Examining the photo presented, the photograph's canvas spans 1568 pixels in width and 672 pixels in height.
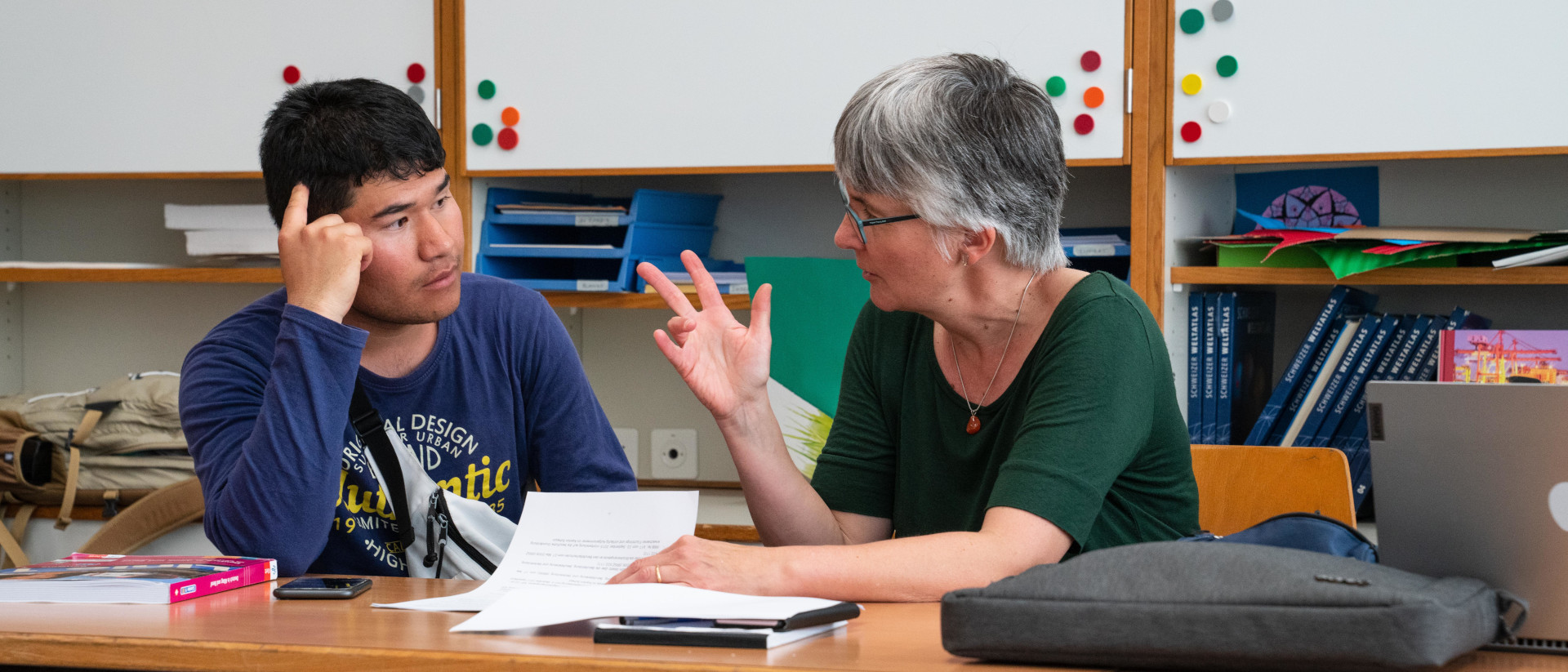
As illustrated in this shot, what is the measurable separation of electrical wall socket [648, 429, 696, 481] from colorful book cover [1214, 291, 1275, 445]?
3.48 ft

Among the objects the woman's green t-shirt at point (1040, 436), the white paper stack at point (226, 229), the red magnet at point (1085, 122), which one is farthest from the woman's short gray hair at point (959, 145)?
the white paper stack at point (226, 229)

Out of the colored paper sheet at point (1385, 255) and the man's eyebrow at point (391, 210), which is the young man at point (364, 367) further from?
the colored paper sheet at point (1385, 255)

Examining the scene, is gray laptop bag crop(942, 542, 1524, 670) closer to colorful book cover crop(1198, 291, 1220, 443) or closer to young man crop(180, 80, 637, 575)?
young man crop(180, 80, 637, 575)

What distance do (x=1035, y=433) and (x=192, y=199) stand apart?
230cm

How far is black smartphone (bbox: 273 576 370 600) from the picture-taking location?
1.05 meters

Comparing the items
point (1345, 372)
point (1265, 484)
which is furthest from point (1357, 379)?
point (1265, 484)

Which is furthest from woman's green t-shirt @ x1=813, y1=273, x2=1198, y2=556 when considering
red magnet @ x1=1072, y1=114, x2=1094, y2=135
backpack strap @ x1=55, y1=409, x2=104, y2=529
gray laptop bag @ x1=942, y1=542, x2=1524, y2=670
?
backpack strap @ x1=55, y1=409, x2=104, y2=529

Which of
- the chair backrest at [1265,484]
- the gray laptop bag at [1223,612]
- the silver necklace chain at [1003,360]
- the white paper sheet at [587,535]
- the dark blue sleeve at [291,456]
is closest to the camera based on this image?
the gray laptop bag at [1223,612]

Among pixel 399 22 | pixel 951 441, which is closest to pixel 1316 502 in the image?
pixel 951 441

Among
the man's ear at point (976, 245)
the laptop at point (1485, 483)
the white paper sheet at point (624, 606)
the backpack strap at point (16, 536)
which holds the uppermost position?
the man's ear at point (976, 245)

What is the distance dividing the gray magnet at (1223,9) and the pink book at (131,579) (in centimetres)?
153

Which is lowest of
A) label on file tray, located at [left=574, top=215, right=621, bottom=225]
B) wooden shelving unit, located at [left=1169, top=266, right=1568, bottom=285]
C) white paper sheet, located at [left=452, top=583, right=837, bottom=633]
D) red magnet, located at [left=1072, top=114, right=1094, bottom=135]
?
white paper sheet, located at [left=452, top=583, right=837, bottom=633]

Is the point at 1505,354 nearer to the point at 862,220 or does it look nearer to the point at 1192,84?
the point at 1192,84

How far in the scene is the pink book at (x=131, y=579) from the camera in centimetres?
103
